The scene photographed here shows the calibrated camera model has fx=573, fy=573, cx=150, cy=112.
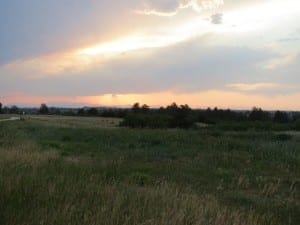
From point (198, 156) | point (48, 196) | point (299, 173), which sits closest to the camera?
point (48, 196)

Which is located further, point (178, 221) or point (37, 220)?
point (178, 221)

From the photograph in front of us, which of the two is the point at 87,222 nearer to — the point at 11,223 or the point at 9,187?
the point at 11,223

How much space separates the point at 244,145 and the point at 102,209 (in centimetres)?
2256

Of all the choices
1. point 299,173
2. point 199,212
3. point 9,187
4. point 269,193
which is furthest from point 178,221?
point 299,173

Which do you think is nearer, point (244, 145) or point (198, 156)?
point (198, 156)

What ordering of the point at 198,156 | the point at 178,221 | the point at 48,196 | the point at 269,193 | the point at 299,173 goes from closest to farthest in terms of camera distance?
the point at 178,221, the point at 48,196, the point at 269,193, the point at 299,173, the point at 198,156

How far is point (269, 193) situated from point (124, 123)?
54887 millimetres

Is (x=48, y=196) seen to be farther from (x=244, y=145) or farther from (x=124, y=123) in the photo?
(x=124, y=123)

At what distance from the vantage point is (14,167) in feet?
31.5

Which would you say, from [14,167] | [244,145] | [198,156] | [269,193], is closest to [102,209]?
[14,167]

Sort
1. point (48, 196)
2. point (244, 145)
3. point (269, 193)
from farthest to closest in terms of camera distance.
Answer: point (244, 145) < point (269, 193) < point (48, 196)

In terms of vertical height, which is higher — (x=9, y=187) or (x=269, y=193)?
(x=9, y=187)

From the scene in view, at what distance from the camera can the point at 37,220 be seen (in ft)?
19.7

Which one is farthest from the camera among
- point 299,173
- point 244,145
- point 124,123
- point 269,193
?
point 124,123
